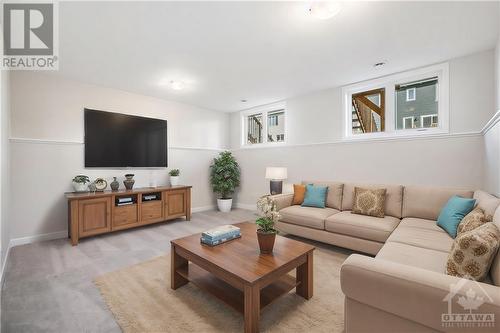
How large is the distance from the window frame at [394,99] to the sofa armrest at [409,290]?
2778 millimetres

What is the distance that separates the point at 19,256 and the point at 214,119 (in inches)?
166

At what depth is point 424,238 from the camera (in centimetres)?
207

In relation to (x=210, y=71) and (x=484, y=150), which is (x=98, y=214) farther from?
(x=484, y=150)

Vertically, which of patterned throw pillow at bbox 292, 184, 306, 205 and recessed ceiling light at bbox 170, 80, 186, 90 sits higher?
recessed ceiling light at bbox 170, 80, 186, 90

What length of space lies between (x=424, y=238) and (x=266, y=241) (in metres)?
1.50

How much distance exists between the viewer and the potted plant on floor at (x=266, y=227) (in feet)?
5.98

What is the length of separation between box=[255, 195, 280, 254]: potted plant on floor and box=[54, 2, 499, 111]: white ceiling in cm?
174

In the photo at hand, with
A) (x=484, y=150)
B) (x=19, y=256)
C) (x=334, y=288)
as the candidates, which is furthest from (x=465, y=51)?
(x=19, y=256)

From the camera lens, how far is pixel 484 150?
268 centimetres

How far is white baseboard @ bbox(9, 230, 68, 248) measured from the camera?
3.07 meters

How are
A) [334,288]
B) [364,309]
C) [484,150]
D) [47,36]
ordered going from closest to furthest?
[364,309], [334,288], [47,36], [484,150]

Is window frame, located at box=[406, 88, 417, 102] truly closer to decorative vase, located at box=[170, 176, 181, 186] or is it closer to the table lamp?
the table lamp

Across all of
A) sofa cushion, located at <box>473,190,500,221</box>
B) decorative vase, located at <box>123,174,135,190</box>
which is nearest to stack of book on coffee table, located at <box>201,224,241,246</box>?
sofa cushion, located at <box>473,190,500,221</box>

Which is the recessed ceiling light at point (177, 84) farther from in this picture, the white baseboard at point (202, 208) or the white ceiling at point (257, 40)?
the white baseboard at point (202, 208)
